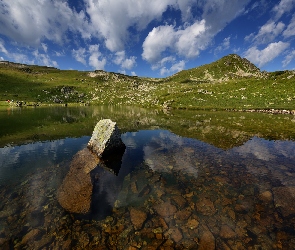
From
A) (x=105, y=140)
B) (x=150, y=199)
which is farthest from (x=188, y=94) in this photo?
(x=150, y=199)

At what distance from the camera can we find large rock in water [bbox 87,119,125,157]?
2097cm

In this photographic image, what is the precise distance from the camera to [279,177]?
15.9 metres

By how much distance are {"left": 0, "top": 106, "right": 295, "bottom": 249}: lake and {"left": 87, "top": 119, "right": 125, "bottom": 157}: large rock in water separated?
1116mm

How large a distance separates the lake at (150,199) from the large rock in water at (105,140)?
1116 mm

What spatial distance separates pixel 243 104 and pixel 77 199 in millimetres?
78547

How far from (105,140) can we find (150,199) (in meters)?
10.1

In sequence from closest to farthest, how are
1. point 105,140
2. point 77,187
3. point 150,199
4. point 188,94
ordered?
1. point 150,199
2. point 77,187
3. point 105,140
4. point 188,94

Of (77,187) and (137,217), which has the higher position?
(77,187)

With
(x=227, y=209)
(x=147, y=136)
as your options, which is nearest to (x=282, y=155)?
(x=227, y=209)

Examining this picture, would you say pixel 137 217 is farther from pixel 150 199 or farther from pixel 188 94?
pixel 188 94

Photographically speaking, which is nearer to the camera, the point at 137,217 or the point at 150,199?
the point at 137,217

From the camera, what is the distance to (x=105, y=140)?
21172 millimetres

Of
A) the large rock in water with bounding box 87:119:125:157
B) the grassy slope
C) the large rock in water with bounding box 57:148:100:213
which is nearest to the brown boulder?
the large rock in water with bounding box 57:148:100:213

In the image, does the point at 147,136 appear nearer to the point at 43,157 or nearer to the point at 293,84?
the point at 43,157
